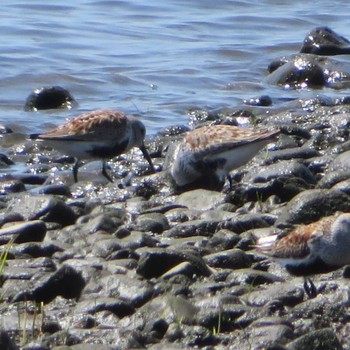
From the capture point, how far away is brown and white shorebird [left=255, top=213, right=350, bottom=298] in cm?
629

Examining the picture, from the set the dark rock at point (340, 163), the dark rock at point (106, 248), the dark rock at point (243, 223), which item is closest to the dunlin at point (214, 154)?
the dark rock at point (340, 163)

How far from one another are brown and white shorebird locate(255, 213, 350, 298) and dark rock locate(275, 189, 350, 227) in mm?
985

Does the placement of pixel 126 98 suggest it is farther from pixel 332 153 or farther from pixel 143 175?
pixel 332 153

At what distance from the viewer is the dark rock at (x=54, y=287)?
6340 millimetres

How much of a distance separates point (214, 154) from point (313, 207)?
7.37ft

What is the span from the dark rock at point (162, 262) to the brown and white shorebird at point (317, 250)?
19.1 inches

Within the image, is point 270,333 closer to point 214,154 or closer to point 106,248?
point 106,248

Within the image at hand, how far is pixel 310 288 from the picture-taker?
622 centimetres

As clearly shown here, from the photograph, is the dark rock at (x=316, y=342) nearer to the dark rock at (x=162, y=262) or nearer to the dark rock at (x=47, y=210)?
the dark rock at (x=162, y=262)

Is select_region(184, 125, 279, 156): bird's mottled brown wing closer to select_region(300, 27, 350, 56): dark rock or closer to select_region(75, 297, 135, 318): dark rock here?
select_region(75, 297, 135, 318): dark rock

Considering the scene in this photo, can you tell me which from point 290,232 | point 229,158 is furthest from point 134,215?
point 290,232

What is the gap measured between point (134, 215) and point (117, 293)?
2.18 meters

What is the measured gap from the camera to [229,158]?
9.48m

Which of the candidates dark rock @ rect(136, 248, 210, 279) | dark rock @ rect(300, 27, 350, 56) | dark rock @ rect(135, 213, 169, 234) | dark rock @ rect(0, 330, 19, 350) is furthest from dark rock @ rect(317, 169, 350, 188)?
dark rock @ rect(300, 27, 350, 56)
